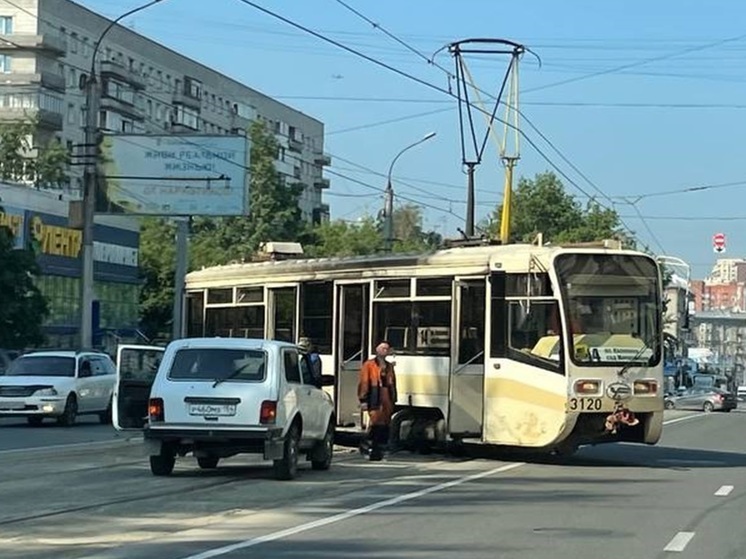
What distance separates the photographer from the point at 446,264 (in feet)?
72.1

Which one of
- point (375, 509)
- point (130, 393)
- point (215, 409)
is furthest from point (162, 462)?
point (375, 509)

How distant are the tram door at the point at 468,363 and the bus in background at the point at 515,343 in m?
0.01

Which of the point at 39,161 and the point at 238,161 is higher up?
the point at 39,161

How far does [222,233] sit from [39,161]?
45.7ft

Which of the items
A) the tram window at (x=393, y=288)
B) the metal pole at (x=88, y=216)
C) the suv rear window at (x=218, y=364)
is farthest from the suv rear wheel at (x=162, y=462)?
the metal pole at (x=88, y=216)

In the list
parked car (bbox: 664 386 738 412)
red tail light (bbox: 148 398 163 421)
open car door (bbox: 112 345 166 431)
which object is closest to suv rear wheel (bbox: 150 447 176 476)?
red tail light (bbox: 148 398 163 421)

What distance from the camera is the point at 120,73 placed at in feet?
274

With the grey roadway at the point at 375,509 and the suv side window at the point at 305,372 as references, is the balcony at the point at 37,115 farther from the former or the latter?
the suv side window at the point at 305,372

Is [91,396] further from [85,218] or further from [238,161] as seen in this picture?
[238,161]

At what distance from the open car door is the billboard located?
78.3 feet

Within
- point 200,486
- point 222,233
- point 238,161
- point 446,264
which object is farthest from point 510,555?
point 222,233

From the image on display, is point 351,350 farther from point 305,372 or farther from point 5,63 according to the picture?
point 5,63

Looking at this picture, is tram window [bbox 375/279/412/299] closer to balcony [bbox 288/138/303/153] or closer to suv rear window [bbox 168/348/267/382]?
suv rear window [bbox 168/348/267/382]

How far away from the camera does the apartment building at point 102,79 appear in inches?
3132
